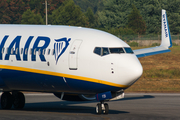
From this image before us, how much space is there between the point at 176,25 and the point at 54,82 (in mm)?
91812

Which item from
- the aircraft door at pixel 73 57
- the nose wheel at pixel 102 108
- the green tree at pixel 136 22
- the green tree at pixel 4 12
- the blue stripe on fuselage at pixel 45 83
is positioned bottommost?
the nose wheel at pixel 102 108

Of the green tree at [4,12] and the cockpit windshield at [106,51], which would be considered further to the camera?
the green tree at [4,12]

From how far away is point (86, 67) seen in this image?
748 inches

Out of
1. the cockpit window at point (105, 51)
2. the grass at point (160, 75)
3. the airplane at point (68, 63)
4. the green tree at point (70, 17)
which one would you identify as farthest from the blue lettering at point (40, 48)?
the green tree at point (70, 17)

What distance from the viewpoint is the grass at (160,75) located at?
36938mm

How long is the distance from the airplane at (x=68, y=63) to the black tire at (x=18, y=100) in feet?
6.39

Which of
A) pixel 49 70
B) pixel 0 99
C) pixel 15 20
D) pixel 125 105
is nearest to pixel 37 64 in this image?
pixel 49 70

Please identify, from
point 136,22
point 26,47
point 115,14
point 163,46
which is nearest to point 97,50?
point 26,47

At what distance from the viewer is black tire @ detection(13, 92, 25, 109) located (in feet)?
79.4

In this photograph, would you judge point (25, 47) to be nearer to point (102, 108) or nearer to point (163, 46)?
point (102, 108)

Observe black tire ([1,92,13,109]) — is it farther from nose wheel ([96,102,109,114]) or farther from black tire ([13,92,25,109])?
nose wheel ([96,102,109,114])

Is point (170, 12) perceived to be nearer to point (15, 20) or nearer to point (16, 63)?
point (15, 20)

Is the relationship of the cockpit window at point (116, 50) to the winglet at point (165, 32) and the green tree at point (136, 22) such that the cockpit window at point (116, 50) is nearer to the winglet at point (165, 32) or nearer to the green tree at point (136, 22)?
the winglet at point (165, 32)

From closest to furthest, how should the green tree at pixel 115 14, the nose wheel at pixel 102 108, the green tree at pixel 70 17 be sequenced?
the nose wheel at pixel 102 108, the green tree at pixel 70 17, the green tree at pixel 115 14
